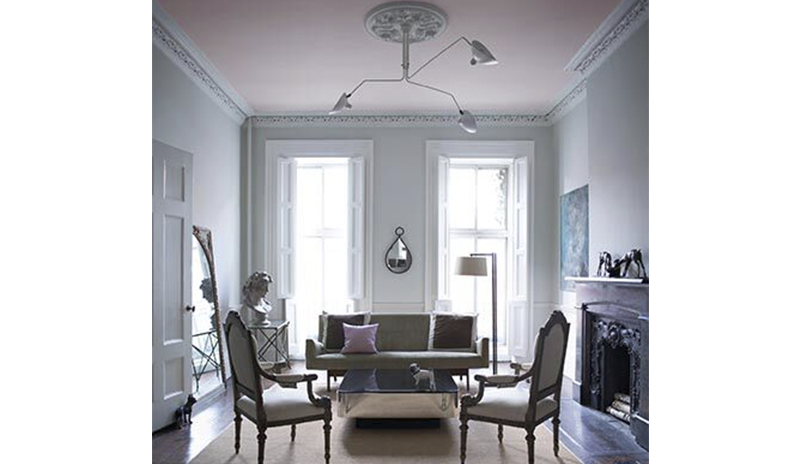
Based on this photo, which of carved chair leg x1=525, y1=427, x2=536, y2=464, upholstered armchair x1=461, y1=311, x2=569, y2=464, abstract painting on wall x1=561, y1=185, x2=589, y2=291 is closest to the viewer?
carved chair leg x1=525, y1=427, x2=536, y2=464

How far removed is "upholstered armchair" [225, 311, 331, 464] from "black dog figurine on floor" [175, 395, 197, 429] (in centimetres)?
80

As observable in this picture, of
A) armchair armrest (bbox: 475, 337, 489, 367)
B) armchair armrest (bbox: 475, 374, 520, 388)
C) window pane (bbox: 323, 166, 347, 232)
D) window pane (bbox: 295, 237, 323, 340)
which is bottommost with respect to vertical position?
armchair armrest (bbox: 475, 337, 489, 367)

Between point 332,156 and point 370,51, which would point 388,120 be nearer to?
point 332,156

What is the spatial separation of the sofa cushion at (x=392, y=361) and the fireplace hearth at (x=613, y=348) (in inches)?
44.1

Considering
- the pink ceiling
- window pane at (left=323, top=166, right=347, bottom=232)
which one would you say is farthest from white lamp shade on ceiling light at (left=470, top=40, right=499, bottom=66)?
window pane at (left=323, top=166, right=347, bottom=232)

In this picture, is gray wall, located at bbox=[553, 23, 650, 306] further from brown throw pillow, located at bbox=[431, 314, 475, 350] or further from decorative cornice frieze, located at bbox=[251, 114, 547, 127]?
decorative cornice frieze, located at bbox=[251, 114, 547, 127]

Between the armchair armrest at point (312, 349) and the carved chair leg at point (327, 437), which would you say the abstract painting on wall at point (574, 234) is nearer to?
the armchair armrest at point (312, 349)

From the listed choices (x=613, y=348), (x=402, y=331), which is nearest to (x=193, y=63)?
(x=402, y=331)

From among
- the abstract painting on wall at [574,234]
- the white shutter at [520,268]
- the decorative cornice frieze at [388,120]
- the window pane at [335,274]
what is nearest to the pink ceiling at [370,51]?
the decorative cornice frieze at [388,120]

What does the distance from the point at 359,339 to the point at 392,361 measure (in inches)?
16.3

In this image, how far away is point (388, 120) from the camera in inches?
303

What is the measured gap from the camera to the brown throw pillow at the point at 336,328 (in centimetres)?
627

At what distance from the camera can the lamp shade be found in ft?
21.6
